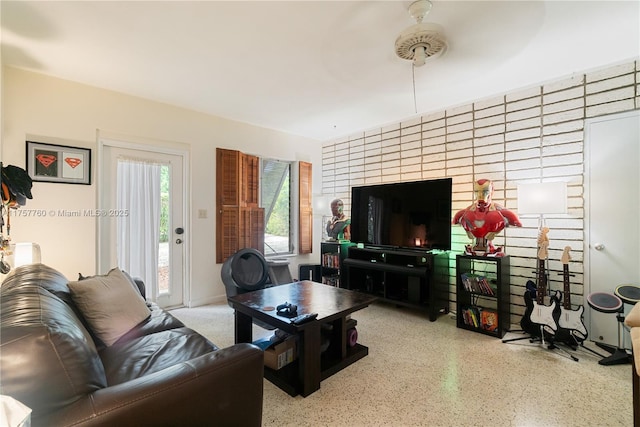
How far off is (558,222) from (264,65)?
3.18m

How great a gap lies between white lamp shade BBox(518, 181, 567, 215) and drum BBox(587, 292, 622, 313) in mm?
731

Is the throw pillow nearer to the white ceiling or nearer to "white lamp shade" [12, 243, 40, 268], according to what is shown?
"white lamp shade" [12, 243, 40, 268]

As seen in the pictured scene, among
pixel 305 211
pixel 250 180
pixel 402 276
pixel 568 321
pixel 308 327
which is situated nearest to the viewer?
pixel 308 327

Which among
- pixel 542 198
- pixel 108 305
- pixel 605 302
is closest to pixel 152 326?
pixel 108 305

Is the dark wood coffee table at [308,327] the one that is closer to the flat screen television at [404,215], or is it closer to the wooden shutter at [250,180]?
the flat screen television at [404,215]

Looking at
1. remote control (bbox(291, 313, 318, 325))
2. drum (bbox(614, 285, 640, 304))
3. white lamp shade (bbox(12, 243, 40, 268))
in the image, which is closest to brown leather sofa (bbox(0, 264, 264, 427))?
remote control (bbox(291, 313, 318, 325))

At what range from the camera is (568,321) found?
8.07 feet

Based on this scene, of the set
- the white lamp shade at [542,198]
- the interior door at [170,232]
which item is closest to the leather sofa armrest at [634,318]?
the white lamp shade at [542,198]

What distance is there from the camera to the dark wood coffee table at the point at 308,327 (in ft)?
6.27

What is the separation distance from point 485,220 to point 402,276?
4.08 ft

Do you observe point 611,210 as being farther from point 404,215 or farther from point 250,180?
point 250,180

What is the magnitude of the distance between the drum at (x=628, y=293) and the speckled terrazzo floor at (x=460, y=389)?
1.77ft

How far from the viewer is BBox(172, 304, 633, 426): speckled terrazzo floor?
1.69 meters

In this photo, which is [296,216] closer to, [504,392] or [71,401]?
[504,392]
